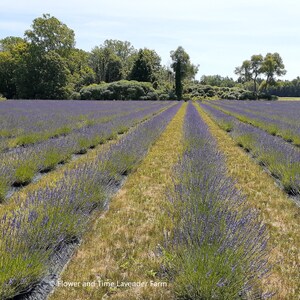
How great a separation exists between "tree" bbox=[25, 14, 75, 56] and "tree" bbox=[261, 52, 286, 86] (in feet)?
152

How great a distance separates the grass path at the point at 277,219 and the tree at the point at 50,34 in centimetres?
4619

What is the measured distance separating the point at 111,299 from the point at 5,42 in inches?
2769

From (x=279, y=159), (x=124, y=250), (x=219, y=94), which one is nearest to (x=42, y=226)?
(x=124, y=250)

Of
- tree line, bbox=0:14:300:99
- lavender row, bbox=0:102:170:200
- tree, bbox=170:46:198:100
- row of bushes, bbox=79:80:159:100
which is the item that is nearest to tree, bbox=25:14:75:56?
tree line, bbox=0:14:300:99

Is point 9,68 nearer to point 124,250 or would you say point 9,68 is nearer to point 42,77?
point 42,77

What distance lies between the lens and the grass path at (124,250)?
218cm

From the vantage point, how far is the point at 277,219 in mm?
3562

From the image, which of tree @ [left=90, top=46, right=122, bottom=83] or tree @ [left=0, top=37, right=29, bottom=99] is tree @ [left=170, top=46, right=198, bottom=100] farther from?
tree @ [left=0, top=37, right=29, bottom=99]

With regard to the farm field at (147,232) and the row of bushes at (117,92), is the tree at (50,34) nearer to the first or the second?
the row of bushes at (117,92)

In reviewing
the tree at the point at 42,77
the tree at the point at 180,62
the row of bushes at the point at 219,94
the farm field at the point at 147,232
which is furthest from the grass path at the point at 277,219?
the tree at the point at 180,62

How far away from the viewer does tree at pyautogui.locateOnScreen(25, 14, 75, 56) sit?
147 feet

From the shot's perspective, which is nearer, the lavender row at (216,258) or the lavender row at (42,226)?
the lavender row at (216,258)

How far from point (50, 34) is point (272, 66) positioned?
167ft

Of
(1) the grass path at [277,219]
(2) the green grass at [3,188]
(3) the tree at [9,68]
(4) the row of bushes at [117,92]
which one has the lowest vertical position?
(1) the grass path at [277,219]
